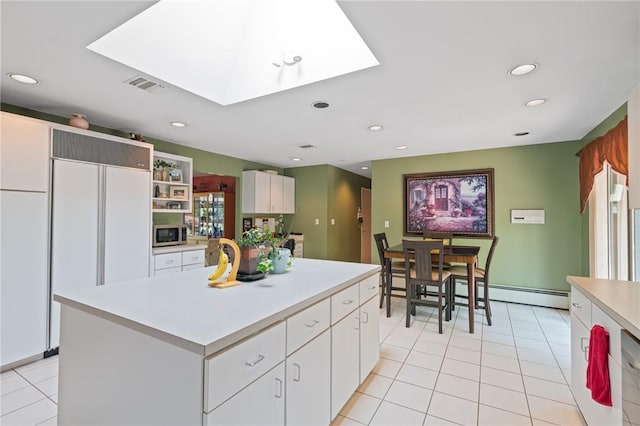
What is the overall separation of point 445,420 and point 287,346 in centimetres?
128

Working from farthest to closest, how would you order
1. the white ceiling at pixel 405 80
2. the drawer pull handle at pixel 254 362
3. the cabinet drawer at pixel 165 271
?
1. the cabinet drawer at pixel 165 271
2. the white ceiling at pixel 405 80
3. the drawer pull handle at pixel 254 362

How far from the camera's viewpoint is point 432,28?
163 centimetres

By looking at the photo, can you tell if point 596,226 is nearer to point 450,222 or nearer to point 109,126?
point 450,222

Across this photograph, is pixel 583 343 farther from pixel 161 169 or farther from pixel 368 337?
pixel 161 169

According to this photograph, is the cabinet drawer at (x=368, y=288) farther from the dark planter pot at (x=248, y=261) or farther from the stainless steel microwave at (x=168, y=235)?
the stainless steel microwave at (x=168, y=235)

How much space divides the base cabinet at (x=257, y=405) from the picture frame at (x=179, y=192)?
11.3 feet

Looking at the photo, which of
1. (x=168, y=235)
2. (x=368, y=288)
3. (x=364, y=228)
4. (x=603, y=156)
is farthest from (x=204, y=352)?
(x=364, y=228)

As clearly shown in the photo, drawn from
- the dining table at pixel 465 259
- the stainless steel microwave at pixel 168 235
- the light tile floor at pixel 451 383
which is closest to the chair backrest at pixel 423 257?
the dining table at pixel 465 259

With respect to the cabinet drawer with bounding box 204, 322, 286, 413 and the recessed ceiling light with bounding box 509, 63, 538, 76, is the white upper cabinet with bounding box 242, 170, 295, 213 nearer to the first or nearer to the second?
the recessed ceiling light with bounding box 509, 63, 538, 76

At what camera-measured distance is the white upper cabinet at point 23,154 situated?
7.75 feet

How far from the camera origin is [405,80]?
2246 millimetres

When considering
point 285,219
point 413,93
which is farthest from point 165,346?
point 285,219

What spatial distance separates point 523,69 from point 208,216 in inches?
235

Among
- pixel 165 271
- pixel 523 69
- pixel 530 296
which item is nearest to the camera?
pixel 523 69
